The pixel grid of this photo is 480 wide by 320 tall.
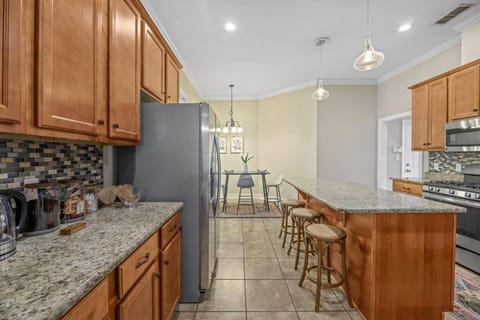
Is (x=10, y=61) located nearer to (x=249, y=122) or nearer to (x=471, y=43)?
(x=471, y=43)

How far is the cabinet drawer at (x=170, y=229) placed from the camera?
1.49 m

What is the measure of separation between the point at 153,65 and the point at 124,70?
556 millimetres

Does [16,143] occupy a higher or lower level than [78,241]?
higher

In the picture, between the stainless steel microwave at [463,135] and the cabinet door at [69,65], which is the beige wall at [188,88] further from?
the stainless steel microwave at [463,135]

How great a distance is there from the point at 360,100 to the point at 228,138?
10.8 feet

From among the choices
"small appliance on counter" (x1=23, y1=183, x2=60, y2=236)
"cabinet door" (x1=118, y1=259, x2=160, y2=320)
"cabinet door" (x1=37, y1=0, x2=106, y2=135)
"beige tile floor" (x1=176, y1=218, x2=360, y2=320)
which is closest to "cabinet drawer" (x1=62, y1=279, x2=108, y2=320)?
"cabinet door" (x1=118, y1=259, x2=160, y2=320)

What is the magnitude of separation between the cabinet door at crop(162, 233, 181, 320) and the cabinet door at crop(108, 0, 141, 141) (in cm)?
84

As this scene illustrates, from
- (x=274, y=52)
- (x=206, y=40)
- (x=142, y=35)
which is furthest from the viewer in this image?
(x=274, y=52)

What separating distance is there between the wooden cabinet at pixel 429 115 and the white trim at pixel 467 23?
61 centimetres

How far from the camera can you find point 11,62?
81 centimetres

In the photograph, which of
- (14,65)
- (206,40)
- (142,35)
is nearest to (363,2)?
(206,40)

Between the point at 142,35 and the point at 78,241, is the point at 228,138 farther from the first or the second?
the point at 78,241

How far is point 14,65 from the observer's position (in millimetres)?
820

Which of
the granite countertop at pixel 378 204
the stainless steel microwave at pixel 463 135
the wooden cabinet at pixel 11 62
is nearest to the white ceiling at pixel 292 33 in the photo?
the stainless steel microwave at pixel 463 135
